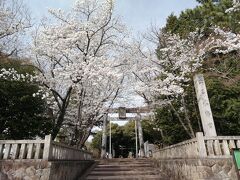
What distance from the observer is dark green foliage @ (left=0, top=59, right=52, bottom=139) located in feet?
29.3

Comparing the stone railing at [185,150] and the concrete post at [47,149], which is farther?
the stone railing at [185,150]

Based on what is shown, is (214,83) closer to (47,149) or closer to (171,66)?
(171,66)

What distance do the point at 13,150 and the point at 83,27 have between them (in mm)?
6424

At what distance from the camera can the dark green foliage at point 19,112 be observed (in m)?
8.94

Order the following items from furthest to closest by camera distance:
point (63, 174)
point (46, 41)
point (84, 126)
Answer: point (84, 126) → point (46, 41) → point (63, 174)

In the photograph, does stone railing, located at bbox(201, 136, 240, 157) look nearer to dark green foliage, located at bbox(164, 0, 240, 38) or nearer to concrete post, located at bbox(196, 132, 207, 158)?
concrete post, located at bbox(196, 132, 207, 158)

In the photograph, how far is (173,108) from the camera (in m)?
10.6

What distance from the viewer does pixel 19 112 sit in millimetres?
9086

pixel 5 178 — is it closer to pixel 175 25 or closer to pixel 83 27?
pixel 83 27

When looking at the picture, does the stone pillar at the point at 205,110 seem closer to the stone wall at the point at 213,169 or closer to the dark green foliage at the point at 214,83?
the dark green foliage at the point at 214,83

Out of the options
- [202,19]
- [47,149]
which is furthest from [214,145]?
[202,19]

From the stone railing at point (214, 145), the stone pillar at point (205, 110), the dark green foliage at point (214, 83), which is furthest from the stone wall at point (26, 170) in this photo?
the dark green foliage at point (214, 83)

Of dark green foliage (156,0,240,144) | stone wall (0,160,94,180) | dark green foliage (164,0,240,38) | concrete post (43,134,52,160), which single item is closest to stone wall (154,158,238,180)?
dark green foliage (156,0,240,144)

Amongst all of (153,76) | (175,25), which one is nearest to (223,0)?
(175,25)
